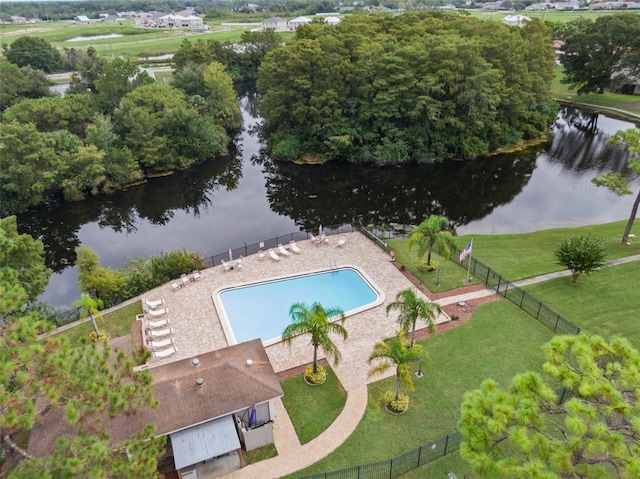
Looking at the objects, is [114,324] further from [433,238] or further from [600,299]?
[600,299]

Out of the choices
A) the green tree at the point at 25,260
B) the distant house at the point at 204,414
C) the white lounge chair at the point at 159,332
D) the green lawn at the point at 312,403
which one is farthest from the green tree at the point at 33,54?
the green lawn at the point at 312,403

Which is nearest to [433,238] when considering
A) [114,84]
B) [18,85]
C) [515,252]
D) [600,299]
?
[515,252]

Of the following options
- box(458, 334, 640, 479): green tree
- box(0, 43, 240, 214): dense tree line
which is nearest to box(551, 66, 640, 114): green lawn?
box(0, 43, 240, 214): dense tree line

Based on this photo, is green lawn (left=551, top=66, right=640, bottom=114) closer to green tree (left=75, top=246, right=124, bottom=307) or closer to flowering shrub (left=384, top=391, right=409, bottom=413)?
flowering shrub (left=384, top=391, right=409, bottom=413)

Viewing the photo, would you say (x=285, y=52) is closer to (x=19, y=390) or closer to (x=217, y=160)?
(x=217, y=160)

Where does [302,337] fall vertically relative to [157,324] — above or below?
below

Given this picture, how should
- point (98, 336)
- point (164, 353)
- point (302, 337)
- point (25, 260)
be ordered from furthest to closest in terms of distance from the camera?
point (25, 260) < point (302, 337) < point (98, 336) < point (164, 353)
